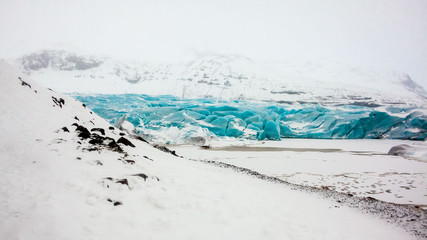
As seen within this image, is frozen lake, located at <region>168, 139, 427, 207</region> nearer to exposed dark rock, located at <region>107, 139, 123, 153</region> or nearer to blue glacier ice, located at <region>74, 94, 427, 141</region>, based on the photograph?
exposed dark rock, located at <region>107, 139, 123, 153</region>

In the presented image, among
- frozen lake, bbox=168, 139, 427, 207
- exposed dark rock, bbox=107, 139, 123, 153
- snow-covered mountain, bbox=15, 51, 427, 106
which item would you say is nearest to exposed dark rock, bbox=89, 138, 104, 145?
exposed dark rock, bbox=107, 139, 123, 153

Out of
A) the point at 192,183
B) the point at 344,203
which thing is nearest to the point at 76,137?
the point at 192,183

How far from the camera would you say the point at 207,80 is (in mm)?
81125

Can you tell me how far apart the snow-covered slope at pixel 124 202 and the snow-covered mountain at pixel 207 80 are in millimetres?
62036

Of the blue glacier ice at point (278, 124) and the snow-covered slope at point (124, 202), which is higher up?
the snow-covered slope at point (124, 202)

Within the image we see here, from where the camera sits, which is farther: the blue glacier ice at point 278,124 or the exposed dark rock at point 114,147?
the blue glacier ice at point 278,124

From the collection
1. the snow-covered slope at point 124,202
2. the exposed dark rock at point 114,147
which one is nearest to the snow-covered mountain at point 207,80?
the snow-covered slope at point 124,202

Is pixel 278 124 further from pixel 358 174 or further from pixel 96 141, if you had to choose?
pixel 96 141

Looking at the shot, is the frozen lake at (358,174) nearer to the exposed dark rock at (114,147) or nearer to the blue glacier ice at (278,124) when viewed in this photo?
the exposed dark rock at (114,147)

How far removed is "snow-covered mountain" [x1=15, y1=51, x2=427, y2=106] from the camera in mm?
71750

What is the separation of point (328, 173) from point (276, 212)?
26.5ft

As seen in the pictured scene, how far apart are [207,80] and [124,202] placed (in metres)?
78.7

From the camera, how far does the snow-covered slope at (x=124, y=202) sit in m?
3.18

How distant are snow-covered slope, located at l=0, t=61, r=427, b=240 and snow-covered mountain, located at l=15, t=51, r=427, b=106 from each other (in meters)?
62.0
